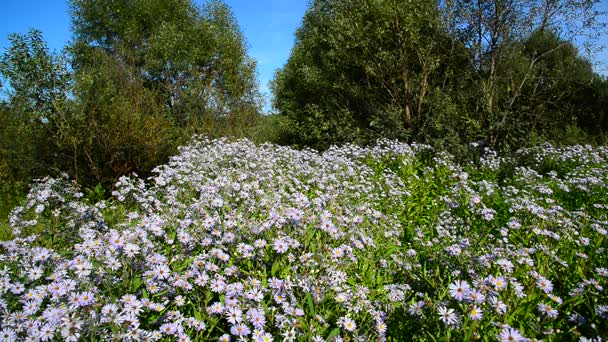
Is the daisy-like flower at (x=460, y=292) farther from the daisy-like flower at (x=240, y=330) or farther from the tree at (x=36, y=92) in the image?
the tree at (x=36, y=92)

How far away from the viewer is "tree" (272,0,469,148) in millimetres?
11516

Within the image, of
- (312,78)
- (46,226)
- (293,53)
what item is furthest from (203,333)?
(293,53)

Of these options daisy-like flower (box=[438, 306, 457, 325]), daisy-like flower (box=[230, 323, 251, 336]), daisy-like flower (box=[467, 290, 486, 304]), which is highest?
daisy-like flower (box=[467, 290, 486, 304])

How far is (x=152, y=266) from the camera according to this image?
2.70 metres

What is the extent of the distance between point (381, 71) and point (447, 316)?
1104 centimetres

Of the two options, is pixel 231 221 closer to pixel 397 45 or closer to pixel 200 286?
pixel 200 286

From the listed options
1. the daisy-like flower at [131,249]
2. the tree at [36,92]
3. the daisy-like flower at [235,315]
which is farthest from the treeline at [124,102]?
the daisy-like flower at [235,315]

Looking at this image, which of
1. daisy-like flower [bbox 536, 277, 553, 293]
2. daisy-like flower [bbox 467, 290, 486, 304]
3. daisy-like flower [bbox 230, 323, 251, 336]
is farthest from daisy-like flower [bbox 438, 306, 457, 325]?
daisy-like flower [bbox 230, 323, 251, 336]

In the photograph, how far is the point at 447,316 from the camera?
7.33 ft

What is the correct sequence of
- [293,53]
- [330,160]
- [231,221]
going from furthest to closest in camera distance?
[293,53] → [330,160] → [231,221]

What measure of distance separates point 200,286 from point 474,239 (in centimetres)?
252

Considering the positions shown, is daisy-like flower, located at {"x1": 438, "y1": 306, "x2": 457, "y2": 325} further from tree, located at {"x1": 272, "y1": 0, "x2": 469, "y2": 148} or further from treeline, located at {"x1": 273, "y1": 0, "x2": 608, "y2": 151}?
tree, located at {"x1": 272, "y1": 0, "x2": 469, "y2": 148}

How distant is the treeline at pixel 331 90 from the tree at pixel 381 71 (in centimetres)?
4

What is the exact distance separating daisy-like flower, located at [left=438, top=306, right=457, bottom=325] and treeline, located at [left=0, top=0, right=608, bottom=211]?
772 centimetres
